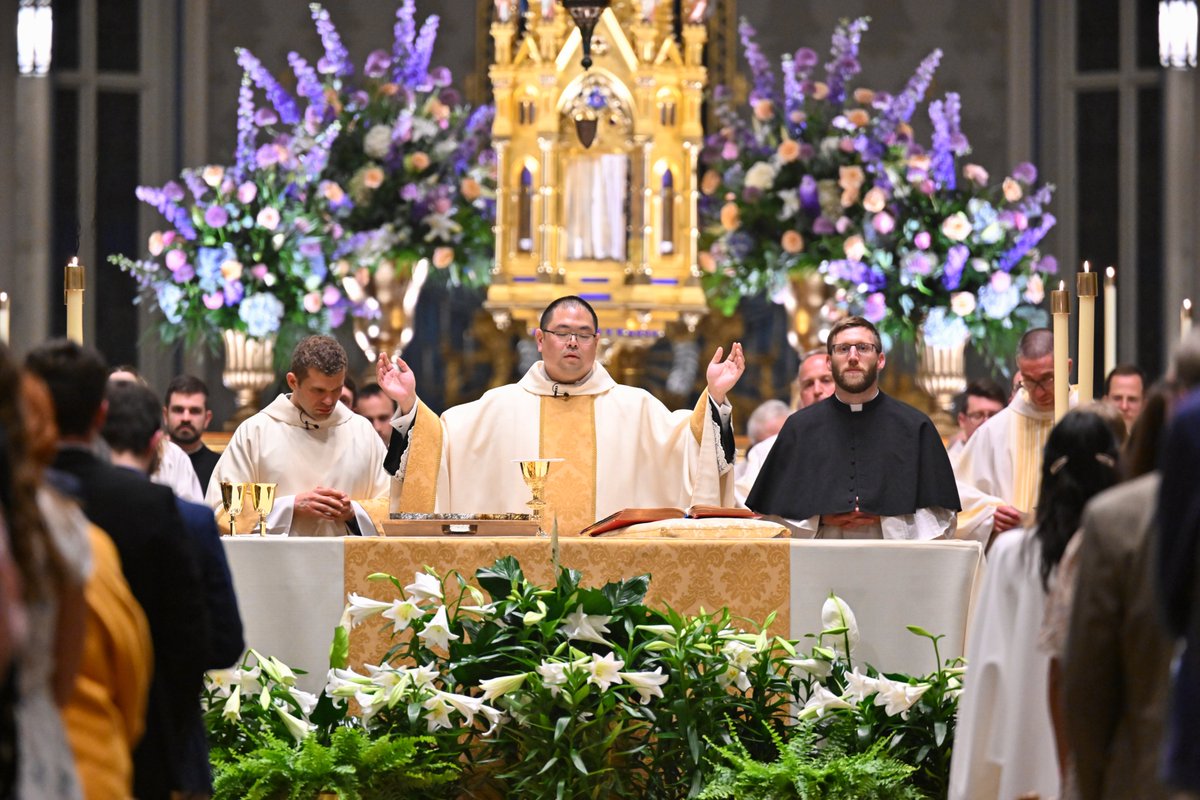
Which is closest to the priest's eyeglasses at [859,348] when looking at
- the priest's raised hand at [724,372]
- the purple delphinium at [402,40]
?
the priest's raised hand at [724,372]

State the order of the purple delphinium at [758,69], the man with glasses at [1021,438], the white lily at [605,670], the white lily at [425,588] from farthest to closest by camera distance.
Answer: the purple delphinium at [758,69] < the man with glasses at [1021,438] < the white lily at [425,588] < the white lily at [605,670]

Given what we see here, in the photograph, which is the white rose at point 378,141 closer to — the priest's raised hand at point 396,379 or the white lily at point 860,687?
the priest's raised hand at point 396,379

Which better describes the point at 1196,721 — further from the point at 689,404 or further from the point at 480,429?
the point at 689,404

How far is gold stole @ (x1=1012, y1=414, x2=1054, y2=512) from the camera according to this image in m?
8.50

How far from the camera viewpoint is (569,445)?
8.08 metres

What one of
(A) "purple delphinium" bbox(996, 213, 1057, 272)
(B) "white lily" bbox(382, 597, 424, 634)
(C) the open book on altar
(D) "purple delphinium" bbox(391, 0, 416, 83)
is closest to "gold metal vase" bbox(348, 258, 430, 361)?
(D) "purple delphinium" bbox(391, 0, 416, 83)

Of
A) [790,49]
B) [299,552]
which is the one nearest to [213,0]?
[790,49]

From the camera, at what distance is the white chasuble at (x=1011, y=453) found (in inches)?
334

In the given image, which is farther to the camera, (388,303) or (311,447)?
(388,303)

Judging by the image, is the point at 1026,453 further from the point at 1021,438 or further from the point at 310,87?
the point at 310,87

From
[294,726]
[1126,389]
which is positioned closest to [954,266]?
[1126,389]

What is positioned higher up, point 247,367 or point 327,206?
point 327,206

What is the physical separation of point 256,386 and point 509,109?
1967 mm

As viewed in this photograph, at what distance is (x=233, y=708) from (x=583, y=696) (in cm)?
102
